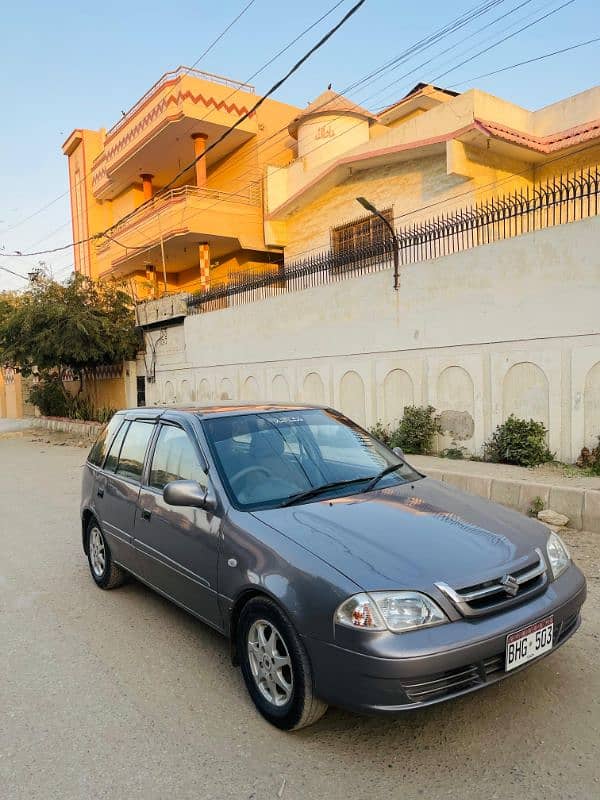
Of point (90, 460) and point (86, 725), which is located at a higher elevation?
point (90, 460)

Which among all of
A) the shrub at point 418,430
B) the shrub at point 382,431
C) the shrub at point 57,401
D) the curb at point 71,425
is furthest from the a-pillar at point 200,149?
the shrub at point 418,430

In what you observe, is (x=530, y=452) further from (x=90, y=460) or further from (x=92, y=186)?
(x=92, y=186)

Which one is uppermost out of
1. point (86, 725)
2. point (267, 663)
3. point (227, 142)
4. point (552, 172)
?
point (227, 142)

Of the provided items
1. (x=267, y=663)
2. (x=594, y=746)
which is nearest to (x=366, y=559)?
(x=267, y=663)

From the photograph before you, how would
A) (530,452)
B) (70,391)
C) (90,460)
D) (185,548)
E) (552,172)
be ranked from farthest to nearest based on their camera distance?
(70,391) < (552,172) < (530,452) < (90,460) < (185,548)

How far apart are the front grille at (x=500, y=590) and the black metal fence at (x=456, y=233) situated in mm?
6714

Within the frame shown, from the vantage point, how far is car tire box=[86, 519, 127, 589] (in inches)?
192

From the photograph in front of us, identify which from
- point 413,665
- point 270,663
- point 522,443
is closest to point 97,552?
point 270,663

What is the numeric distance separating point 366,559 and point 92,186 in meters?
30.7

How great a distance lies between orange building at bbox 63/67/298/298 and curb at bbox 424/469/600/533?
15192 mm

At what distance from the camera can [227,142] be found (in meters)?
22.5

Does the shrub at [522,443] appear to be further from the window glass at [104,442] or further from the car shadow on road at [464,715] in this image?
the window glass at [104,442]

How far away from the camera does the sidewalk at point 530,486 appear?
6.34 m

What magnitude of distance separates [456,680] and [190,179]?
86.0ft
